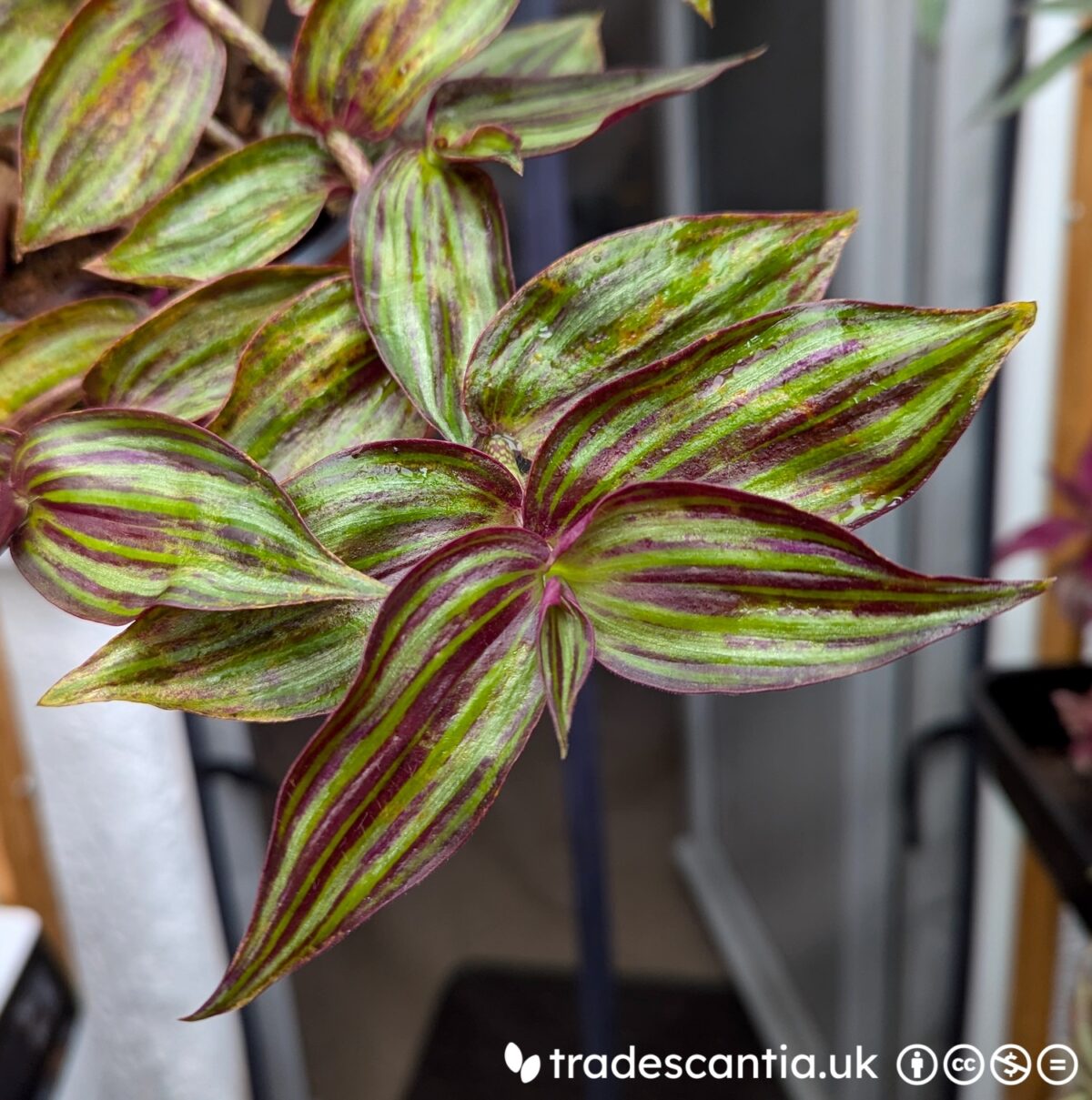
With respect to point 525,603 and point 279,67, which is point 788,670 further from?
point 279,67

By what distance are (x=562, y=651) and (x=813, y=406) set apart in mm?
68

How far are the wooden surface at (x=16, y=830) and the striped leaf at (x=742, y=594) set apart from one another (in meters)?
Answer: 0.70

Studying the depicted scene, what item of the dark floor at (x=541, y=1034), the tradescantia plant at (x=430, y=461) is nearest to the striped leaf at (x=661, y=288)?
the tradescantia plant at (x=430, y=461)

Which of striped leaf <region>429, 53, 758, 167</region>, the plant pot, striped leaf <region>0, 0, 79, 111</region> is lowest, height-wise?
the plant pot

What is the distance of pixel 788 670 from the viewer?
19cm

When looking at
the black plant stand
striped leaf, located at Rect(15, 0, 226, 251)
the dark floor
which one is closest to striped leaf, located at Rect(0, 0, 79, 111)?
striped leaf, located at Rect(15, 0, 226, 251)

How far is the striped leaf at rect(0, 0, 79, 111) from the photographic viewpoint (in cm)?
32

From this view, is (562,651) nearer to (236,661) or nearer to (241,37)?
(236,661)

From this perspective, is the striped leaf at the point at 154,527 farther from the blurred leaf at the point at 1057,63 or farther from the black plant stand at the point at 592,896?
the black plant stand at the point at 592,896

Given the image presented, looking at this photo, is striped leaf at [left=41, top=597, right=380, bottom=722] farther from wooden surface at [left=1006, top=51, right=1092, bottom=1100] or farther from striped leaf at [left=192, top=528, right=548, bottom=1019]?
wooden surface at [left=1006, top=51, right=1092, bottom=1100]

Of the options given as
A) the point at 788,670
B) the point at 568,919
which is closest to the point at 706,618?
the point at 788,670

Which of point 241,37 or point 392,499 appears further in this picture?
point 241,37

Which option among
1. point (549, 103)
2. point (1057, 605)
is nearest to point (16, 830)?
point (549, 103)

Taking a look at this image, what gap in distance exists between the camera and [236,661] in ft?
0.72
